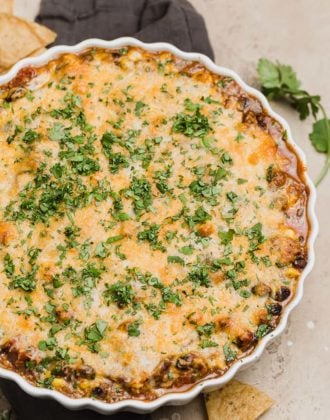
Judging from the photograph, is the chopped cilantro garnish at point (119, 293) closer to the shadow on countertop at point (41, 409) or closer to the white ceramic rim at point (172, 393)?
the white ceramic rim at point (172, 393)

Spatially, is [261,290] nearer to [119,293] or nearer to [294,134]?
[119,293]

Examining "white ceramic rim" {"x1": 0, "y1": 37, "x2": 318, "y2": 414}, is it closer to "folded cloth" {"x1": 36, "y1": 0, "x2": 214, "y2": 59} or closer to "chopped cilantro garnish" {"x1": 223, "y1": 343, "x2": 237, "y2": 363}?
"chopped cilantro garnish" {"x1": 223, "y1": 343, "x2": 237, "y2": 363}

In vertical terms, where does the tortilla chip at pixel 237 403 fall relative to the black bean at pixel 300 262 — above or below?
below

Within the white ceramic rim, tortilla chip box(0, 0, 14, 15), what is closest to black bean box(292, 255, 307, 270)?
the white ceramic rim

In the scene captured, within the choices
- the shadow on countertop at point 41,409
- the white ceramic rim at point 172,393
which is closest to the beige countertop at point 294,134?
the shadow on countertop at point 41,409

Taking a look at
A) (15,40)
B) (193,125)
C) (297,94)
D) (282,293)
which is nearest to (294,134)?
(297,94)

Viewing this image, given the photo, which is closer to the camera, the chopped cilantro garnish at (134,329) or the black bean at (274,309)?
the chopped cilantro garnish at (134,329)
